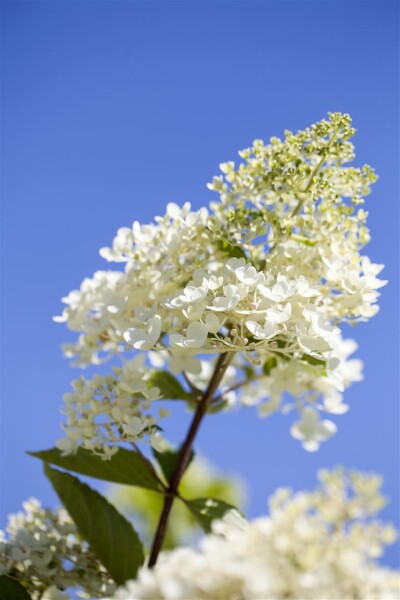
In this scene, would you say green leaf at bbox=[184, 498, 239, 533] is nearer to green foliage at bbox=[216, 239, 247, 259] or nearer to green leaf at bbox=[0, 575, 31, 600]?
green leaf at bbox=[0, 575, 31, 600]

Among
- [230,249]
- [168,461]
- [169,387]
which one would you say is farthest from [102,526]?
[230,249]

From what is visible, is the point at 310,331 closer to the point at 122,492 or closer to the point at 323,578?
the point at 323,578

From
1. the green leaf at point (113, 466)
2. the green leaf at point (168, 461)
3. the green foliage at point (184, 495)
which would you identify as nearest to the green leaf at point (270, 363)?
the green leaf at point (168, 461)

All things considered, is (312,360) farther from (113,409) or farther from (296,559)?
(296,559)

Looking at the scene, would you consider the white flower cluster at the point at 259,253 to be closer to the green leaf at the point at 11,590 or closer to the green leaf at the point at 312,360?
the green leaf at the point at 312,360

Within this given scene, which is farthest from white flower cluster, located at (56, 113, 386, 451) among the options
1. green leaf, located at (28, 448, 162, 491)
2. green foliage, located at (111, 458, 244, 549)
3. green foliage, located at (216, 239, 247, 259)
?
green foliage, located at (111, 458, 244, 549)
